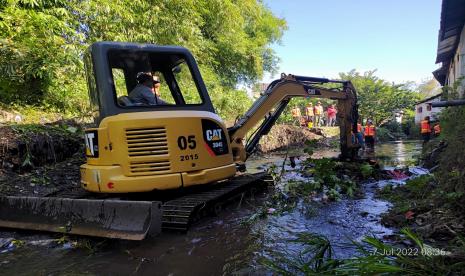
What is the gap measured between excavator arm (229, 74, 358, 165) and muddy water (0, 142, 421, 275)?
1710mm

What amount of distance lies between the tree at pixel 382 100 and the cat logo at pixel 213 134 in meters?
28.7

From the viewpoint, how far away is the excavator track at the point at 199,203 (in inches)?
196

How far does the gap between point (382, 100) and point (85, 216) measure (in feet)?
110

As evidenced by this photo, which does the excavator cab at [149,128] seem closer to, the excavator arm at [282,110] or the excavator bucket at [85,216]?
the excavator bucket at [85,216]

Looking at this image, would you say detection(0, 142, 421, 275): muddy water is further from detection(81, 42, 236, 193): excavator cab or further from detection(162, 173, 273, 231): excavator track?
detection(81, 42, 236, 193): excavator cab

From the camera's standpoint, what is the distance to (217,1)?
1775 centimetres

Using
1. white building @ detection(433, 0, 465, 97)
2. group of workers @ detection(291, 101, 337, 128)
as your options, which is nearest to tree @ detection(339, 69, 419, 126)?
group of workers @ detection(291, 101, 337, 128)

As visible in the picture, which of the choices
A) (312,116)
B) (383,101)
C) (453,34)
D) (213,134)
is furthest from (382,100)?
(213,134)

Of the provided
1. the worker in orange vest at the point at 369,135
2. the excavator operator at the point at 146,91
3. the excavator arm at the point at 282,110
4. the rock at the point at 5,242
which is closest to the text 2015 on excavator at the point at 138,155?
the excavator operator at the point at 146,91

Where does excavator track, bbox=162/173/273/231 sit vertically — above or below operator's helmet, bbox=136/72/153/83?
below

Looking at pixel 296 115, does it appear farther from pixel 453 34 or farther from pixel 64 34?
pixel 64 34

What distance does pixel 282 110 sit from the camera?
8.55 metres

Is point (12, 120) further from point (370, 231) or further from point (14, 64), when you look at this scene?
Result: point (370, 231)

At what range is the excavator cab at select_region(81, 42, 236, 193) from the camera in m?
5.25
